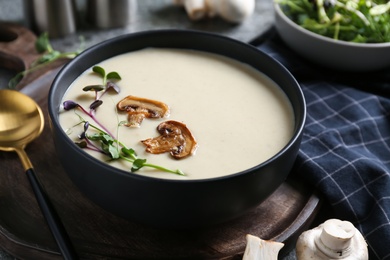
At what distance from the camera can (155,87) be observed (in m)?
1.63

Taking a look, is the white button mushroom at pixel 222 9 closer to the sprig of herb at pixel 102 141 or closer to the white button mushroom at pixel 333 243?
the sprig of herb at pixel 102 141

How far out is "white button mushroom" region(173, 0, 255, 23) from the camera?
238cm

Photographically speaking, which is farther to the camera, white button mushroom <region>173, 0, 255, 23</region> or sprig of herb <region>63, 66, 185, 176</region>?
white button mushroom <region>173, 0, 255, 23</region>

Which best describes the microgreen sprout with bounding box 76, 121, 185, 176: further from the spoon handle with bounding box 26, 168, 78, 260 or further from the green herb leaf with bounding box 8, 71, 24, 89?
the green herb leaf with bounding box 8, 71, 24, 89

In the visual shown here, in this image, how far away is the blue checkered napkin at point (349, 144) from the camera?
1.58 metres

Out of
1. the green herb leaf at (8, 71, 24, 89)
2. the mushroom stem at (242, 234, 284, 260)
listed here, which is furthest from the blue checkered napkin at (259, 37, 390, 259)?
the green herb leaf at (8, 71, 24, 89)

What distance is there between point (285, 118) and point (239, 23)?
3.28 ft

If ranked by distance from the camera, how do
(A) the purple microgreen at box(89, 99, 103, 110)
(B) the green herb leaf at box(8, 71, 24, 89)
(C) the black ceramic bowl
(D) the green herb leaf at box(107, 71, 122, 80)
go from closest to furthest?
(C) the black ceramic bowl < (A) the purple microgreen at box(89, 99, 103, 110) < (D) the green herb leaf at box(107, 71, 122, 80) < (B) the green herb leaf at box(8, 71, 24, 89)

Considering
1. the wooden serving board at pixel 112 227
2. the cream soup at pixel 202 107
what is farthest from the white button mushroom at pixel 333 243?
the cream soup at pixel 202 107

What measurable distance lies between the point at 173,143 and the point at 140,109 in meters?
0.16

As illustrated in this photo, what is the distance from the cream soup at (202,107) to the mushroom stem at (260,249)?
16 centimetres

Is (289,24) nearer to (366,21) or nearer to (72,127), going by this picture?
(366,21)

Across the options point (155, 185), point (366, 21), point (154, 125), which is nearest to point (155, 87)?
point (154, 125)

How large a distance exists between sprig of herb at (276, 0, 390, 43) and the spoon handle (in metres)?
1.13
